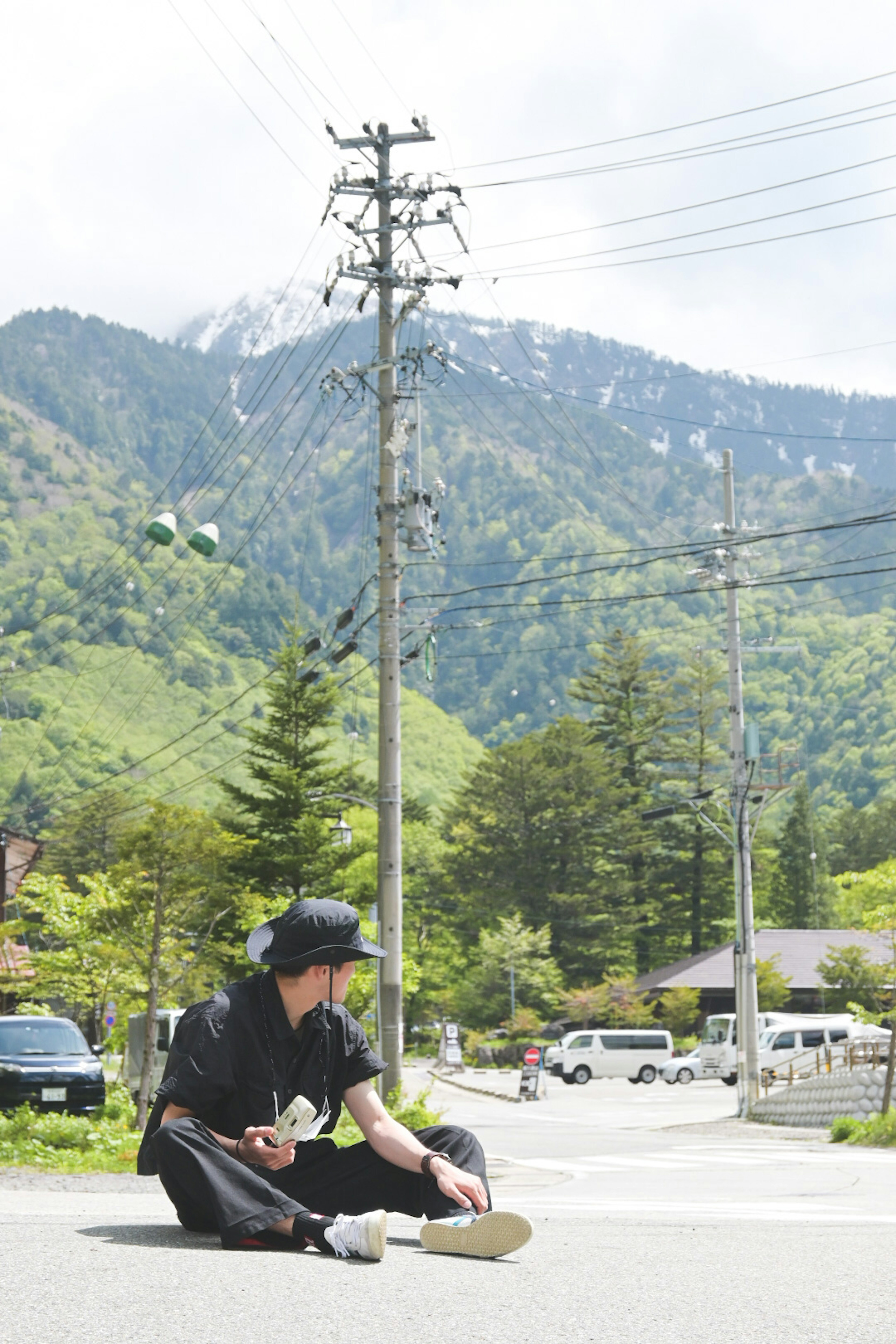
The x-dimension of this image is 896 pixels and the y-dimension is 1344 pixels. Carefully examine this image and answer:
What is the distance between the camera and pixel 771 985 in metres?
57.2

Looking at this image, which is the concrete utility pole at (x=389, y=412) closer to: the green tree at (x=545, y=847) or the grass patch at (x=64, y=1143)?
the grass patch at (x=64, y=1143)

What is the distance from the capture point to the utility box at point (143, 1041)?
77.3ft

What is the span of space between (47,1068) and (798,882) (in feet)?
254

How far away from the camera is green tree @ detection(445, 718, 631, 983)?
81.2 metres

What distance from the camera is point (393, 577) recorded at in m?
20.4

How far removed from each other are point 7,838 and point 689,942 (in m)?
44.8

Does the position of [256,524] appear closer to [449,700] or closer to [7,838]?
[7,838]

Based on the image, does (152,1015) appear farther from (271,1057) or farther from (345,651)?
(271,1057)

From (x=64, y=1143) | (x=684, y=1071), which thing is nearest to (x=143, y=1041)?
(x=64, y=1143)

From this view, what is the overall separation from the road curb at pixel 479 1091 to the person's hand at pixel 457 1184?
31822 mm

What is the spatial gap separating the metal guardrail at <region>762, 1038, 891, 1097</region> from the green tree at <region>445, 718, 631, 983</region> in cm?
4337

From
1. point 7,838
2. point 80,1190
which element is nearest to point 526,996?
point 7,838

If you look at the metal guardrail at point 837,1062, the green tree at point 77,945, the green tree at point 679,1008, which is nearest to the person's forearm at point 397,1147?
the green tree at point 77,945

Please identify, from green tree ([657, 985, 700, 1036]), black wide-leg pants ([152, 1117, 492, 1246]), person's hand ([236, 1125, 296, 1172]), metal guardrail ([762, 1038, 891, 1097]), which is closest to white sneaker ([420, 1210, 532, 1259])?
black wide-leg pants ([152, 1117, 492, 1246])
